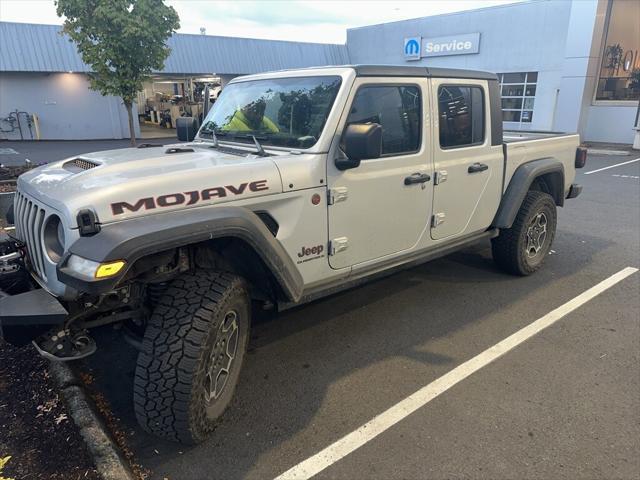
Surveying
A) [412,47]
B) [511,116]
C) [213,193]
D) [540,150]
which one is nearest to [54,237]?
[213,193]

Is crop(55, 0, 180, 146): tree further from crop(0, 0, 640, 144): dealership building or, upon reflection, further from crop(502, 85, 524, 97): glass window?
crop(502, 85, 524, 97): glass window

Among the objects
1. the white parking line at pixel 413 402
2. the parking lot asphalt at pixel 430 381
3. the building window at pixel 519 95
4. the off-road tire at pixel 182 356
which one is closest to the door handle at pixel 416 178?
the parking lot asphalt at pixel 430 381

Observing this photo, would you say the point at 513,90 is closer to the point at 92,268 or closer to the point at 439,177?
the point at 439,177

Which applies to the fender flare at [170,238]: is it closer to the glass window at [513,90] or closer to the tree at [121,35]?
the tree at [121,35]

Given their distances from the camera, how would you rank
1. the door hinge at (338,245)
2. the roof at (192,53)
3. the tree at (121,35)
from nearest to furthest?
the door hinge at (338,245)
the tree at (121,35)
the roof at (192,53)

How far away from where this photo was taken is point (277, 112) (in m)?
3.50

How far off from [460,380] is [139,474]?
205cm

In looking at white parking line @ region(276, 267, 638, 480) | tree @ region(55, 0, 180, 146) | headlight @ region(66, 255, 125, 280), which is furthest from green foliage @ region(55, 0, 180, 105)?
white parking line @ region(276, 267, 638, 480)

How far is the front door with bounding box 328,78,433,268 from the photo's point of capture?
3285 mm

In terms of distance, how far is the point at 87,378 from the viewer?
3.29 metres

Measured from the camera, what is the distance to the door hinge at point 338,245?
3.28 metres

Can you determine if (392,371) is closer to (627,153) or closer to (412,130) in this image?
(412,130)

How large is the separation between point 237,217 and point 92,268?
0.75 metres

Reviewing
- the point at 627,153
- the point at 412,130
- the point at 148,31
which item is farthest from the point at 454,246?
the point at 627,153
